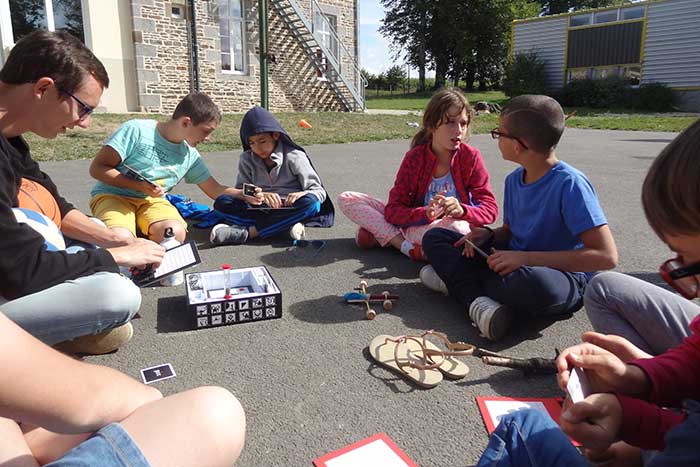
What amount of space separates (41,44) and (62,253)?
94 centimetres

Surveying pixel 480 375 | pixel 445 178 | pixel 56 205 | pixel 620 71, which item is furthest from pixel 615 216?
pixel 620 71

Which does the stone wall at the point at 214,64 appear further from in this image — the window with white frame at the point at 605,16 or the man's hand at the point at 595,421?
the man's hand at the point at 595,421

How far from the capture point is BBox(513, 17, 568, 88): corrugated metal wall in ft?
88.3

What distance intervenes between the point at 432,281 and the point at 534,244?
0.72 m

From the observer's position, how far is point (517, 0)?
39.0 metres

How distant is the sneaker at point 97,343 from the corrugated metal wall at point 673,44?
26107mm

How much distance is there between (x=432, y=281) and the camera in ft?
11.1

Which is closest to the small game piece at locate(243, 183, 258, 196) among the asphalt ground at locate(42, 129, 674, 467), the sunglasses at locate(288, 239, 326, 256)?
the asphalt ground at locate(42, 129, 674, 467)

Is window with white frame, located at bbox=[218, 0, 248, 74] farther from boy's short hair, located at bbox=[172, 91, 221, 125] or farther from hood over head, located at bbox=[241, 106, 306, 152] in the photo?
boy's short hair, located at bbox=[172, 91, 221, 125]

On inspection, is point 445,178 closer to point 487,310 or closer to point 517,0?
point 487,310

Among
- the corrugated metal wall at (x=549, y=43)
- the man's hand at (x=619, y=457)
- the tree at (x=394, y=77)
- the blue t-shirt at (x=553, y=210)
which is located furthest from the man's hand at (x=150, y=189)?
the tree at (x=394, y=77)

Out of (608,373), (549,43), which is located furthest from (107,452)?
(549,43)

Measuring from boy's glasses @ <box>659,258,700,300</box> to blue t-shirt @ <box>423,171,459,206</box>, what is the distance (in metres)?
2.60

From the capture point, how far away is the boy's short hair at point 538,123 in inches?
110
